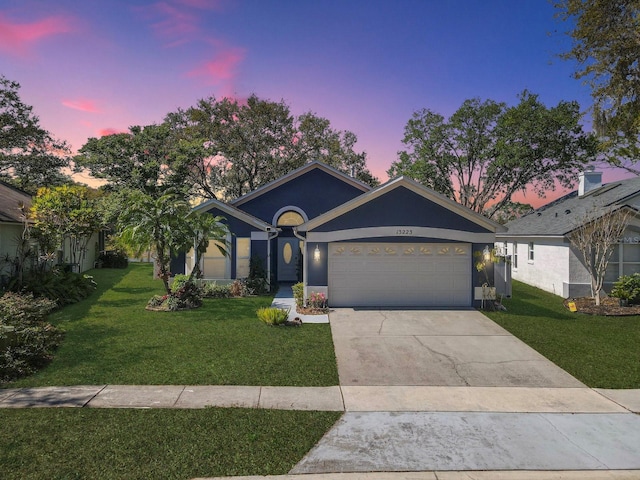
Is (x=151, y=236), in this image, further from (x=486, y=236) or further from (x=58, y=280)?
(x=486, y=236)

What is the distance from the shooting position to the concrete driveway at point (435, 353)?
816 centimetres

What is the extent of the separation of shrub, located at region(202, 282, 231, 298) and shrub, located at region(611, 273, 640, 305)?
16.5 meters

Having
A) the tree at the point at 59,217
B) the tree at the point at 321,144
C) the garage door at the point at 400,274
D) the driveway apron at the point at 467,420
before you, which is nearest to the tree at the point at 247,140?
the tree at the point at 321,144

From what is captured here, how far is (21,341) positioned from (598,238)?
1990 centimetres

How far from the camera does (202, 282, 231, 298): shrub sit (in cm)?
1714

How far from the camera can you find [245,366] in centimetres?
860

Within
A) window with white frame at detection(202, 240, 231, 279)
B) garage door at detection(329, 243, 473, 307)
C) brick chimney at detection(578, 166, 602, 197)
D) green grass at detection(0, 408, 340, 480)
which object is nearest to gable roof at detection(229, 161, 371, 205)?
window with white frame at detection(202, 240, 231, 279)

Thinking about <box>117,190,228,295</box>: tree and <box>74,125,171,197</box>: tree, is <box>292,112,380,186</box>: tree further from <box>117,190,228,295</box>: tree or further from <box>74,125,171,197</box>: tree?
<box>117,190,228,295</box>: tree

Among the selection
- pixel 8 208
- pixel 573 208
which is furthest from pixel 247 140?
pixel 573 208

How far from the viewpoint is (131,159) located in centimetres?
2809

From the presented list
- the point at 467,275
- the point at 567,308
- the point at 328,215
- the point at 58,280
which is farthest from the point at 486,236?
the point at 58,280

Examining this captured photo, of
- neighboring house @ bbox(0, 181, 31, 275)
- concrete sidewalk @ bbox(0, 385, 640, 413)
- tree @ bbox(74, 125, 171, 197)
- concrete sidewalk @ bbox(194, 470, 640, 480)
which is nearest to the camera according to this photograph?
concrete sidewalk @ bbox(194, 470, 640, 480)

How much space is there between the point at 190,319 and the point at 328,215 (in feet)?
20.5

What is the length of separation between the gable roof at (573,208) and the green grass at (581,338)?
13.9 ft
